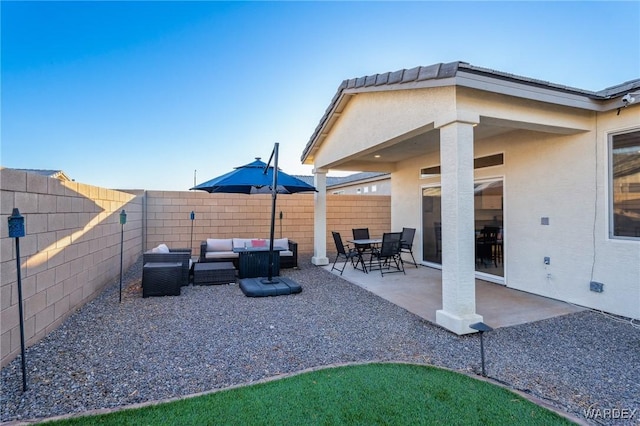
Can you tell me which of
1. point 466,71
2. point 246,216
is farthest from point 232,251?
point 466,71

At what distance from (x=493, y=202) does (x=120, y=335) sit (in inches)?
282

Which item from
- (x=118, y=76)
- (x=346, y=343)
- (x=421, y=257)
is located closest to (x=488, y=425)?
(x=346, y=343)

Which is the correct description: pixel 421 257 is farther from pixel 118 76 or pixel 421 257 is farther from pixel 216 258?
pixel 118 76

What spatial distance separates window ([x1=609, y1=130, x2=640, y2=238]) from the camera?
15.5 feet

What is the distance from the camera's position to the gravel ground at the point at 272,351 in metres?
2.76

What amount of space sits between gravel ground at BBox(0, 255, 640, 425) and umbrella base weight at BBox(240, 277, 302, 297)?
49cm

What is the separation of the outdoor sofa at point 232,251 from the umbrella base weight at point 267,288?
161cm

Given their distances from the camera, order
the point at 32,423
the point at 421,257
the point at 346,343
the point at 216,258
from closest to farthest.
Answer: the point at 32,423, the point at 346,343, the point at 216,258, the point at 421,257

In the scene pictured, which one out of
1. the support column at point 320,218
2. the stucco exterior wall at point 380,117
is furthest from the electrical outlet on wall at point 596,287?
the support column at point 320,218

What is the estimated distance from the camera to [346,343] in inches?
154

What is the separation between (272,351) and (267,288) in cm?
264

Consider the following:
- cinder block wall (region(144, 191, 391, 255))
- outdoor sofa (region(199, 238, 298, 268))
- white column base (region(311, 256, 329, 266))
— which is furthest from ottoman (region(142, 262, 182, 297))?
cinder block wall (region(144, 191, 391, 255))

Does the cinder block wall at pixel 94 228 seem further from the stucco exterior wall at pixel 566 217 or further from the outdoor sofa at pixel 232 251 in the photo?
the stucco exterior wall at pixel 566 217

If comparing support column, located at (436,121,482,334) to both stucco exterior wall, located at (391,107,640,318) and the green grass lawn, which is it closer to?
the green grass lawn
